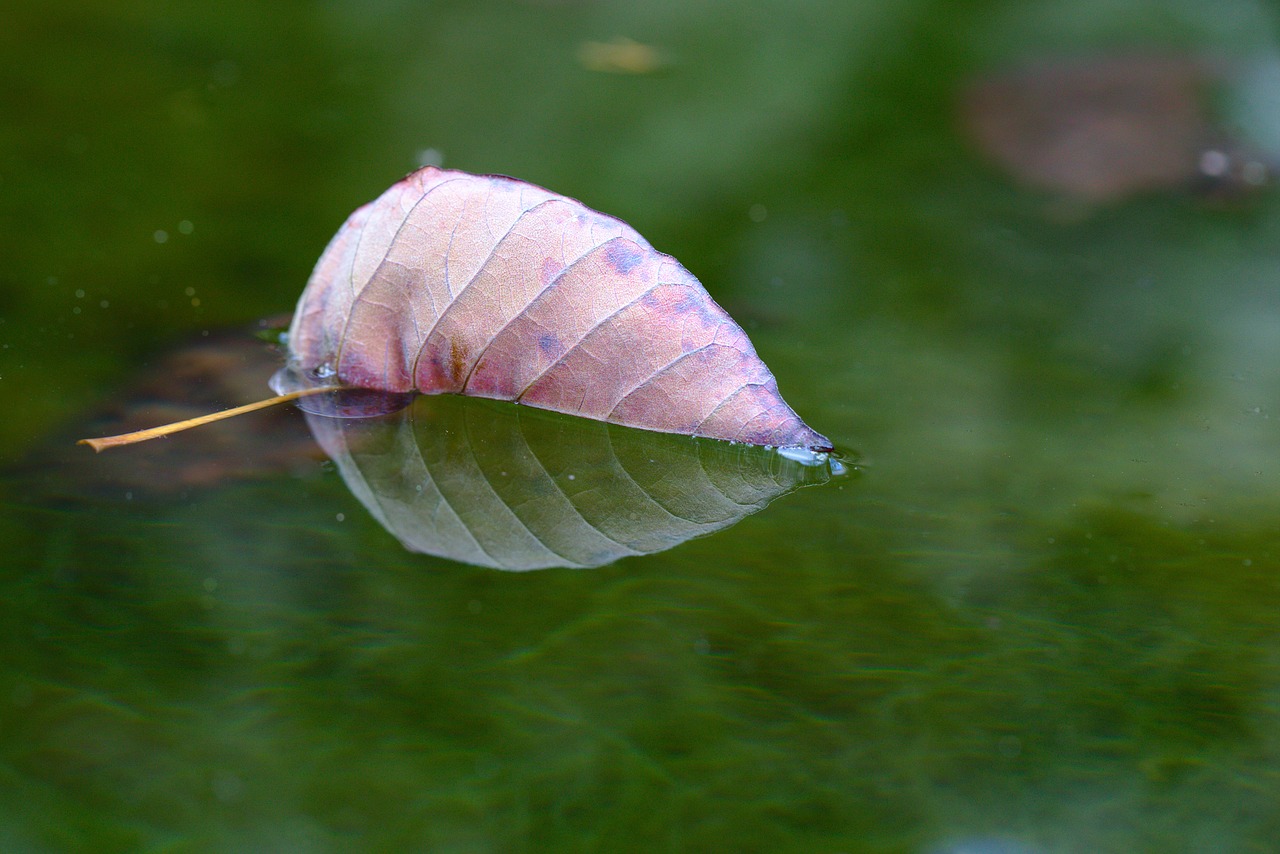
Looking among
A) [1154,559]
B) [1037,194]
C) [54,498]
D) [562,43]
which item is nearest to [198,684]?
[54,498]

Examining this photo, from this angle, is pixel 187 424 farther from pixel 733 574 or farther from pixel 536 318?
pixel 733 574

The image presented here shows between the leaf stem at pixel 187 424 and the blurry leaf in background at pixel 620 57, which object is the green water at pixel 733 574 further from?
the blurry leaf in background at pixel 620 57

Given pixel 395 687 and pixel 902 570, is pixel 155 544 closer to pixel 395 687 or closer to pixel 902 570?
pixel 395 687

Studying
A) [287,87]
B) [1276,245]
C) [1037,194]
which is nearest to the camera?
[1276,245]

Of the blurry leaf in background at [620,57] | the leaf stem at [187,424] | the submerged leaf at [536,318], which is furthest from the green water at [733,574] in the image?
the blurry leaf in background at [620,57]

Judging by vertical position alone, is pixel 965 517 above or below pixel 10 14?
below

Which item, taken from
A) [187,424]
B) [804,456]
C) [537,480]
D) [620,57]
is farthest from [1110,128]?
[187,424]
